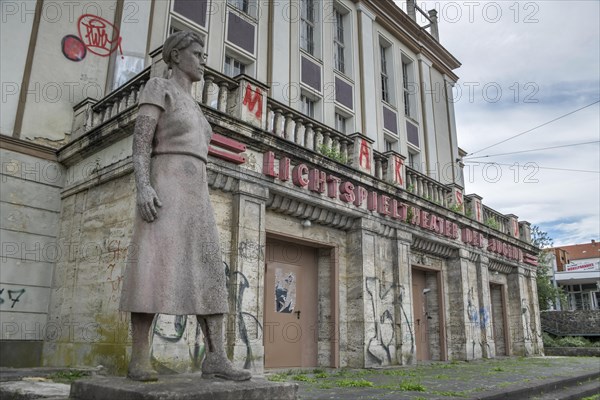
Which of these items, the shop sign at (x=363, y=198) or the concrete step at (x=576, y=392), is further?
the shop sign at (x=363, y=198)

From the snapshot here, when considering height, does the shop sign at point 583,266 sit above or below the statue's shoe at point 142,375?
above

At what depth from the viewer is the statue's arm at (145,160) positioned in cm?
366

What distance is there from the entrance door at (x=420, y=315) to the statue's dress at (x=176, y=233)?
11059 millimetres

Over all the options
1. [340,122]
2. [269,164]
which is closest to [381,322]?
[269,164]

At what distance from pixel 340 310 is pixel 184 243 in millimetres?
7445

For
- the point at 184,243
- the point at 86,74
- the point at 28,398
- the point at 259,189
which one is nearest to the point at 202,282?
the point at 184,243

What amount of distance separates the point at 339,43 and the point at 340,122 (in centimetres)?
301

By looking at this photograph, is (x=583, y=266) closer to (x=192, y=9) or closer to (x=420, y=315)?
(x=420, y=315)

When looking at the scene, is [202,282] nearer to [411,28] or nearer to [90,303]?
[90,303]

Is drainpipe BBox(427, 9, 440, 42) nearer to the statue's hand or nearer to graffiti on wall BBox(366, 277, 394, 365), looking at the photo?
graffiti on wall BBox(366, 277, 394, 365)

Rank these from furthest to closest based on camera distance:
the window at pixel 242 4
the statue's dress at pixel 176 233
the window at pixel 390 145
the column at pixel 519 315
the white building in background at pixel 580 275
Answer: the white building in background at pixel 580 275
the window at pixel 390 145
the column at pixel 519 315
the window at pixel 242 4
the statue's dress at pixel 176 233

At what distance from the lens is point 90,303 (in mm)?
8164

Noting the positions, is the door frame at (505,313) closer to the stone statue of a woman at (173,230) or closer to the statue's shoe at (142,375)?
the stone statue of a woman at (173,230)

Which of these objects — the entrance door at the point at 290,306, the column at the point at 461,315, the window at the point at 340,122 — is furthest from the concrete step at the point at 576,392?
the window at the point at 340,122
